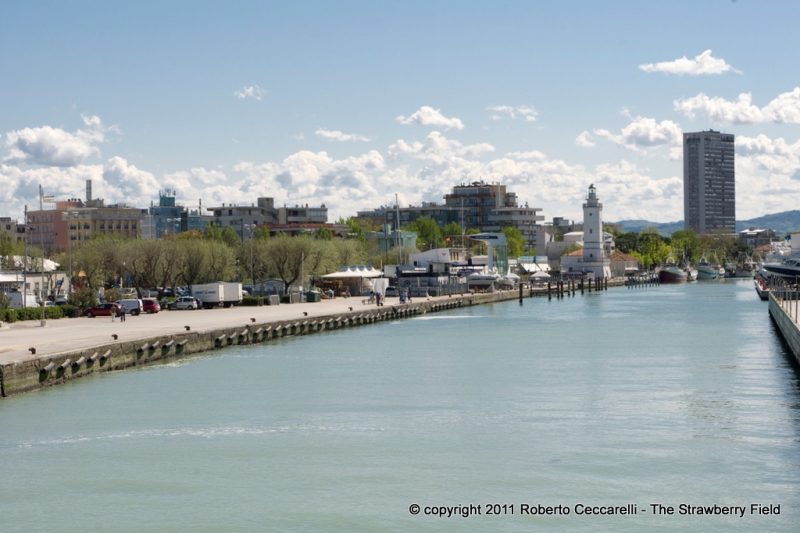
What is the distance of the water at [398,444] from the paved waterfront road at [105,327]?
279 centimetres

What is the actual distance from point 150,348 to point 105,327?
1039 centimetres

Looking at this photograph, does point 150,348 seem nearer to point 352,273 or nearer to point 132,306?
point 132,306

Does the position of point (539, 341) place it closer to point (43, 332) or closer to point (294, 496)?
point (43, 332)

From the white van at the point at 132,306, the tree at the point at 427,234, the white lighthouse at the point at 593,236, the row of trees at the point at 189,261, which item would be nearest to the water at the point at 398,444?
the white van at the point at 132,306

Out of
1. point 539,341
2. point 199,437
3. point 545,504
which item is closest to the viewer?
point 545,504

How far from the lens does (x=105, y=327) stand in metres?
52.6

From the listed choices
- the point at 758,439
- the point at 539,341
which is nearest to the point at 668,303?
the point at 539,341

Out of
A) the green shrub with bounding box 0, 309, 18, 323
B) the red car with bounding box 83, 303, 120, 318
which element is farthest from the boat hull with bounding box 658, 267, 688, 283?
the green shrub with bounding box 0, 309, 18, 323

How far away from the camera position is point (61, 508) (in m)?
20.3

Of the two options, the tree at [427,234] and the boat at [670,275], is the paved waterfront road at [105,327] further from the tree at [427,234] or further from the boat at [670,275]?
the boat at [670,275]

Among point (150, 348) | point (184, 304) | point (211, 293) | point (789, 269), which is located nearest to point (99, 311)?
point (184, 304)

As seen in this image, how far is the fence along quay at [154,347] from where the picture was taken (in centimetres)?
3353

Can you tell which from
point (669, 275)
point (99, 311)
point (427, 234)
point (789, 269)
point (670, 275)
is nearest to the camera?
point (99, 311)

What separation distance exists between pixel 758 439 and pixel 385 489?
33.8 feet
